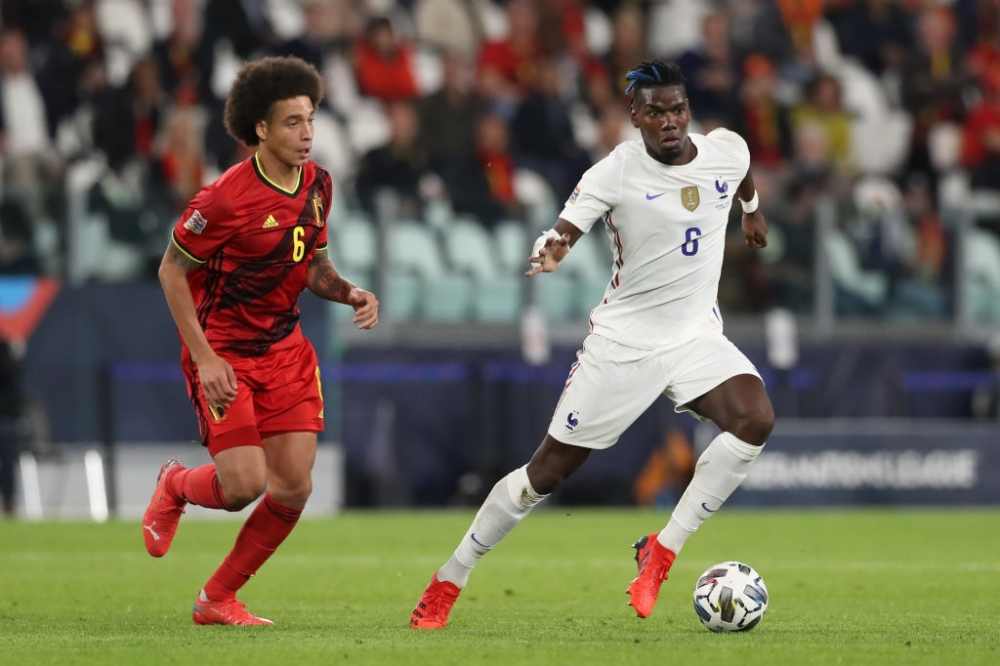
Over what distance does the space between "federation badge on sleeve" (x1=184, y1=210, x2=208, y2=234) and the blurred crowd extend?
28.0ft

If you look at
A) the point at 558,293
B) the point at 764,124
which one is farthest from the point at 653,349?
the point at 764,124

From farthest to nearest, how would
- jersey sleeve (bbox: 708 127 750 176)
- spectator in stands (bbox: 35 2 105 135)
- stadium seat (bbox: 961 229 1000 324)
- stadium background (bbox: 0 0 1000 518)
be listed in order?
stadium seat (bbox: 961 229 1000 324) → spectator in stands (bbox: 35 2 105 135) → stadium background (bbox: 0 0 1000 518) → jersey sleeve (bbox: 708 127 750 176)

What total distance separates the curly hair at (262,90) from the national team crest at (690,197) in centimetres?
161

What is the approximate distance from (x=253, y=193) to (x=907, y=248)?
1142 cm

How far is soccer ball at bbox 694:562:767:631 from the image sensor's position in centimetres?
817

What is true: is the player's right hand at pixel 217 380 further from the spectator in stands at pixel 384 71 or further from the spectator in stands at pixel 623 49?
the spectator in stands at pixel 623 49

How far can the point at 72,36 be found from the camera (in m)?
18.7

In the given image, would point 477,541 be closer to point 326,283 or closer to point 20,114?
point 326,283

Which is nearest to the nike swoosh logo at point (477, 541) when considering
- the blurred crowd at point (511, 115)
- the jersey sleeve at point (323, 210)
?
the jersey sleeve at point (323, 210)

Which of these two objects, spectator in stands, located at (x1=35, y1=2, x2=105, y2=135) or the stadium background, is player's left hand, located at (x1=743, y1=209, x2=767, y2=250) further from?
spectator in stands, located at (x1=35, y1=2, x2=105, y2=135)

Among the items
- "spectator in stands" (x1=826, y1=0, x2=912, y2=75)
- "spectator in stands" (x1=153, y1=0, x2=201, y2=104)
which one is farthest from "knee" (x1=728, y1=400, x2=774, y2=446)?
"spectator in stands" (x1=826, y1=0, x2=912, y2=75)

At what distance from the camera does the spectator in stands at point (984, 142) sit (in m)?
20.4

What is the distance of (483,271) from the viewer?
1778 cm

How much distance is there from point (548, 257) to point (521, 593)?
319cm
